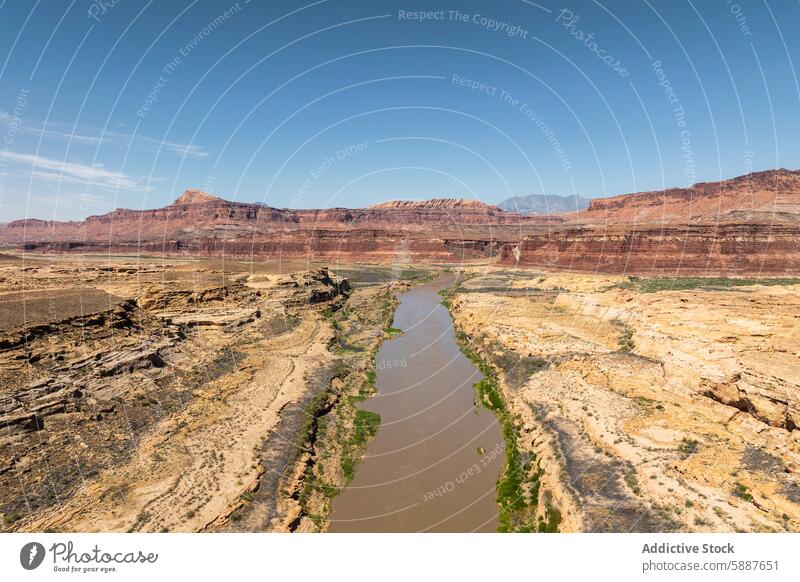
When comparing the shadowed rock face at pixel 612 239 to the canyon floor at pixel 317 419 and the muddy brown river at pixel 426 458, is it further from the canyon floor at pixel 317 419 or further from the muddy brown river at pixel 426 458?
the muddy brown river at pixel 426 458

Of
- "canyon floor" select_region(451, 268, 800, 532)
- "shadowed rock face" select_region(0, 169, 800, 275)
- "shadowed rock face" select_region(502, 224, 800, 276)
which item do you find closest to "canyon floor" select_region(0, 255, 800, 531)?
"canyon floor" select_region(451, 268, 800, 532)

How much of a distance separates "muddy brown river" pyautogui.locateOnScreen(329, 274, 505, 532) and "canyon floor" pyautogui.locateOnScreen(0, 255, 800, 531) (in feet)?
4.09

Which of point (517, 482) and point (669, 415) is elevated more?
point (669, 415)

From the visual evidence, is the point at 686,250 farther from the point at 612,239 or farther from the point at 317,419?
the point at 317,419

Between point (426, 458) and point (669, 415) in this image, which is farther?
point (426, 458)

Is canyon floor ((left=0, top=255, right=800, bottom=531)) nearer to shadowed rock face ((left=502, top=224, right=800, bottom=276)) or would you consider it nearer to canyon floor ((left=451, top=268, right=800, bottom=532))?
canyon floor ((left=451, top=268, right=800, bottom=532))

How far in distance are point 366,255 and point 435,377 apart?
10904 centimetres
